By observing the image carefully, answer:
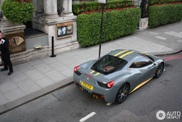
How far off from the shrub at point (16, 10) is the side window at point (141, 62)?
14.8 feet

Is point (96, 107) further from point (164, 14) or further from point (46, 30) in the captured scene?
point (164, 14)

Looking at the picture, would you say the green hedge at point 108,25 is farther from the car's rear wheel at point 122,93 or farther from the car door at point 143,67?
the car's rear wheel at point 122,93

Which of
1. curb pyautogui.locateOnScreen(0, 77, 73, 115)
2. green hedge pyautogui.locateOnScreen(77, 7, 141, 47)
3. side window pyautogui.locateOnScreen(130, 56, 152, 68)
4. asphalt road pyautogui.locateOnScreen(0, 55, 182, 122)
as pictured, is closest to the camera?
asphalt road pyautogui.locateOnScreen(0, 55, 182, 122)

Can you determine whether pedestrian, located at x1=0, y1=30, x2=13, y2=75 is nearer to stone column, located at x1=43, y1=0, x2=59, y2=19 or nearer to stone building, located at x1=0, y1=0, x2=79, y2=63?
stone building, located at x1=0, y1=0, x2=79, y2=63

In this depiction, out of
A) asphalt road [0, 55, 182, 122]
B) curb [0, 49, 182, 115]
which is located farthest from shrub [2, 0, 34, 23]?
asphalt road [0, 55, 182, 122]

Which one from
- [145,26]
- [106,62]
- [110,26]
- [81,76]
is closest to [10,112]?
[81,76]

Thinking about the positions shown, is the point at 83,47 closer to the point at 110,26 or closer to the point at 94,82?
the point at 110,26

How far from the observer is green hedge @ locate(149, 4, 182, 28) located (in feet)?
52.0

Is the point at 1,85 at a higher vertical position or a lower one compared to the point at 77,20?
lower

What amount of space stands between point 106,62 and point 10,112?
3.39 metres

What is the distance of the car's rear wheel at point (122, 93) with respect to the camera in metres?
6.49

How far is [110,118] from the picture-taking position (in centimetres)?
601

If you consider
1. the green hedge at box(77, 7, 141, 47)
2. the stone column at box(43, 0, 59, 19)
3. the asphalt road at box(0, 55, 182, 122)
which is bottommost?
the asphalt road at box(0, 55, 182, 122)

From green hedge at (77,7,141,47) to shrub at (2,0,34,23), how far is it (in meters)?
3.15
